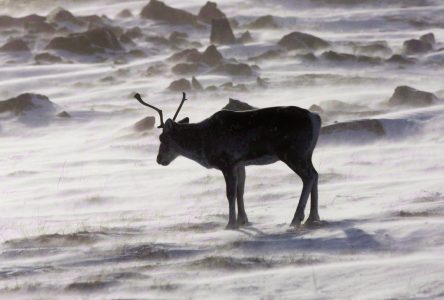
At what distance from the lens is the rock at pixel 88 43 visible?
50469 millimetres

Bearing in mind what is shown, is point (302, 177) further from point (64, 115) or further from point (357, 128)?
point (64, 115)

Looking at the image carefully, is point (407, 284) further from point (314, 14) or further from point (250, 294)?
point (314, 14)

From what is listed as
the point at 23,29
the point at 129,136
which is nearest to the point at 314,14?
the point at 23,29

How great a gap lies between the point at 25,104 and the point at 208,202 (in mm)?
18963

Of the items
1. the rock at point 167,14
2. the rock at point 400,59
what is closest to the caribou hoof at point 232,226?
the rock at point 400,59

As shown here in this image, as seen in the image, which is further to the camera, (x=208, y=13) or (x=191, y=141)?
(x=208, y=13)

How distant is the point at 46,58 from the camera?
48781 mm

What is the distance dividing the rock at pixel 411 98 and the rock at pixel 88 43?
23.7m

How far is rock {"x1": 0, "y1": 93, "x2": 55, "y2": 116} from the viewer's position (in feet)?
110

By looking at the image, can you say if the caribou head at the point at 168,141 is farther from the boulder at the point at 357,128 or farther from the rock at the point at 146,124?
the rock at the point at 146,124

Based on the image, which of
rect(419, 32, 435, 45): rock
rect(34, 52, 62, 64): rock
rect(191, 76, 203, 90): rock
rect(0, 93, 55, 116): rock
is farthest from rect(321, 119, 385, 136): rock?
rect(34, 52, 62, 64): rock

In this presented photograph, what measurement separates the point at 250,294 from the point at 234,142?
418cm

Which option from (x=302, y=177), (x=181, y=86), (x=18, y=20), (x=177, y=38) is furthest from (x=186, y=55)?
(x=302, y=177)

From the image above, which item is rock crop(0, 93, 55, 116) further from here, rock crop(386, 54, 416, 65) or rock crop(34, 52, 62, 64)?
rock crop(386, 54, 416, 65)
